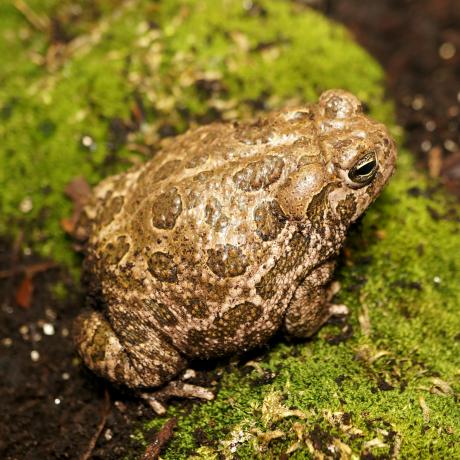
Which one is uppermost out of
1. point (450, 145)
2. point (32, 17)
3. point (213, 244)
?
point (32, 17)

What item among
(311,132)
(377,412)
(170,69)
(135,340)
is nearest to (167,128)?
(170,69)

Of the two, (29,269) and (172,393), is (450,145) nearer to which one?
(172,393)

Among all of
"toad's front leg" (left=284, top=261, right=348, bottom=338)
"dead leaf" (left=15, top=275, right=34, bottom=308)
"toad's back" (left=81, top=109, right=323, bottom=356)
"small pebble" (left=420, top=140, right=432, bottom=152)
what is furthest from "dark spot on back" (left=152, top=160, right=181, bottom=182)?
"small pebble" (left=420, top=140, right=432, bottom=152)

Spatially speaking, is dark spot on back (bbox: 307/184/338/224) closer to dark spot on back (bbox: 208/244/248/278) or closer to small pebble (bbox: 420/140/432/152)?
dark spot on back (bbox: 208/244/248/278)

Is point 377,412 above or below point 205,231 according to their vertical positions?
below

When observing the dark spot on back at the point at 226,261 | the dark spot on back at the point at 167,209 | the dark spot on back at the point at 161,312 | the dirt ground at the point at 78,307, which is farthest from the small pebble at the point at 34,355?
the dark spot on back at the point at 226,261

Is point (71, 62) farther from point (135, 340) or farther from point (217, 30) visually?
point (135, 340)

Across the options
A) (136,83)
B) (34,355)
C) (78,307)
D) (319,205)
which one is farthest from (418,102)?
(34,355)
